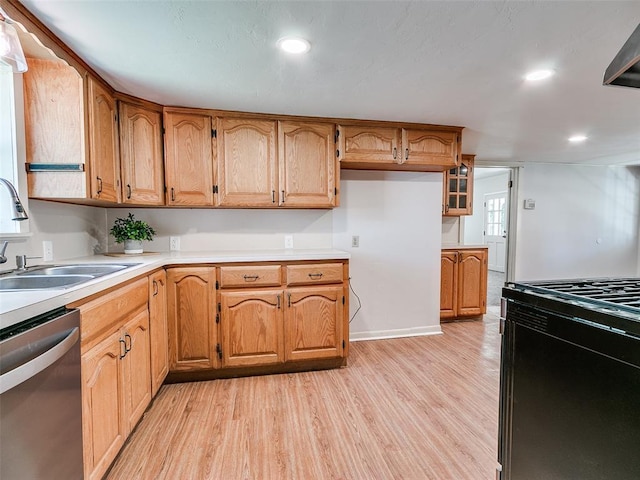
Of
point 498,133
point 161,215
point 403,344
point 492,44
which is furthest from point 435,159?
point 161,215

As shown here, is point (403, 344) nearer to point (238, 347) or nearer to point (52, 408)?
point (238, 347)

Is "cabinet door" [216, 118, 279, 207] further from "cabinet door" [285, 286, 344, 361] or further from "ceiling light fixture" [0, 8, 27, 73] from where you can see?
"ceiling light fixture" [0, 8, 27, 73]

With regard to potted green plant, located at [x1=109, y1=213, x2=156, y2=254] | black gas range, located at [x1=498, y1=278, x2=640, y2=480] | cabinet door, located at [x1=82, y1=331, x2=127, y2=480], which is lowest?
cabinet door, located at [x1=82, y1=331, x2=127, y2=480]

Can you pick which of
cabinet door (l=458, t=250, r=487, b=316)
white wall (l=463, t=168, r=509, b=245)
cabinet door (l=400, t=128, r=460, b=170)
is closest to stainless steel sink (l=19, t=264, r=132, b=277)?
cabinet door (l=400, t=128, r=460, b=170)

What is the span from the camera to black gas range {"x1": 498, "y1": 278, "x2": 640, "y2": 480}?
752 millimetres

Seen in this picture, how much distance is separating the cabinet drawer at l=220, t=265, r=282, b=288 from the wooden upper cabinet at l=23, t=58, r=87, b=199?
3.30ft

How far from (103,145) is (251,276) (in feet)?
4.25

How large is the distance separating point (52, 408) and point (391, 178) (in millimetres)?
2956

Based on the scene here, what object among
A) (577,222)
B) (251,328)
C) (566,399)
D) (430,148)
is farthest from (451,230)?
(566,399)

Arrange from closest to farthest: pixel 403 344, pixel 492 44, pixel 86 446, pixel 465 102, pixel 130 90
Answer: pixel 86 446
pixel 492 44
pixel 130 90
pixel 465 102
pixel 403 344

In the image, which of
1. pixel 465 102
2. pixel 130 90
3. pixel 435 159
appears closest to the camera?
pixel 130 90

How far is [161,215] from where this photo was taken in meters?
2.75

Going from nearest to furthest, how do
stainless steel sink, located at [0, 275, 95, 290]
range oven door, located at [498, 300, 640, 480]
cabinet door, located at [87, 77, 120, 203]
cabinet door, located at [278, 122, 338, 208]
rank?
range oven door, located at [498, 300, 640, 480], stainless steel sink, located at [0, 275, 95, 290], cabinet door, located at [87, 77, 120, 203], cabinet door, located at [278, 122, 338, 208]

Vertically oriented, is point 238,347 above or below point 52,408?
below
